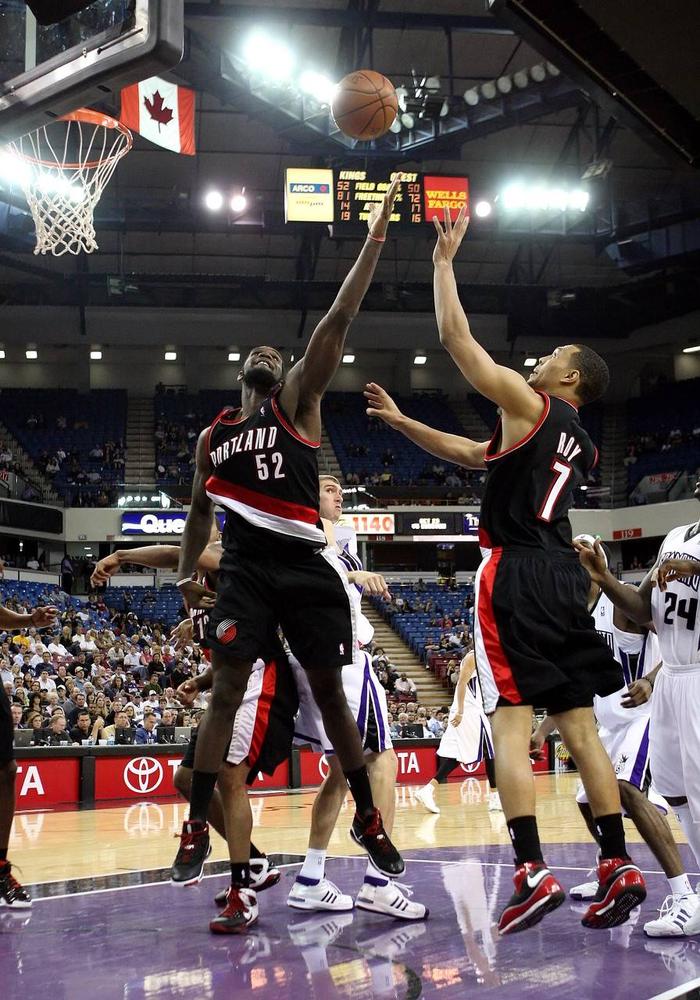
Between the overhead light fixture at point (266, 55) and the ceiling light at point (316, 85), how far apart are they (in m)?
0.53

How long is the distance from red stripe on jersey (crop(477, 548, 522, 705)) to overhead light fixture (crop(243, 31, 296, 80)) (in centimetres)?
1823

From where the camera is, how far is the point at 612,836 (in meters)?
3.86

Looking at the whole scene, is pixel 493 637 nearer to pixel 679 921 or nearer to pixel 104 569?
pixel 679 921

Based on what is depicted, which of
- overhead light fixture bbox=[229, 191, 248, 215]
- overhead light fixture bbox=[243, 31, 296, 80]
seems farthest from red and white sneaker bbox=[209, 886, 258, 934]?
overhead light fixture bbox=[229, 191, 248, 215]

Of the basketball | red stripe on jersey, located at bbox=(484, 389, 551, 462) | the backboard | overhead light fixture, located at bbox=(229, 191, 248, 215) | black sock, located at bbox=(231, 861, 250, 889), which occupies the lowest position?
black sock, located at bbox=(231, 861, 250, 889)

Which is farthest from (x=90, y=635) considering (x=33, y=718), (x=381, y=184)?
(x=381, y=184)

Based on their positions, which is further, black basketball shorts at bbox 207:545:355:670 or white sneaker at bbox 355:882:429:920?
white sneaker at bbox 355:882:429:920

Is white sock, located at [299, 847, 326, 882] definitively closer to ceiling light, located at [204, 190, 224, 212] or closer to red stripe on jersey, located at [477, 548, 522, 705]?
red stripe on jersey, located at [477, 548, 522, 705]

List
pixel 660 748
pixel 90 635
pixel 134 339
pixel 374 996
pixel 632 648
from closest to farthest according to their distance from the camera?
pixel 374 996
pixel 660 748
pixel 632 648
pixel 90 635
pixel 134 339

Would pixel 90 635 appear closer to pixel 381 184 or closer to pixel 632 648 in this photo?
pixel 381 184

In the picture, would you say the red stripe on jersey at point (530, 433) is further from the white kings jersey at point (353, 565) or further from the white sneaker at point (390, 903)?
the white sneaker at point (390, 903)

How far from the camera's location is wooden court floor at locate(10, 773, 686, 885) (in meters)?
7.36

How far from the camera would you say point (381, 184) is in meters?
23.2

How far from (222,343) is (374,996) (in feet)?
104
